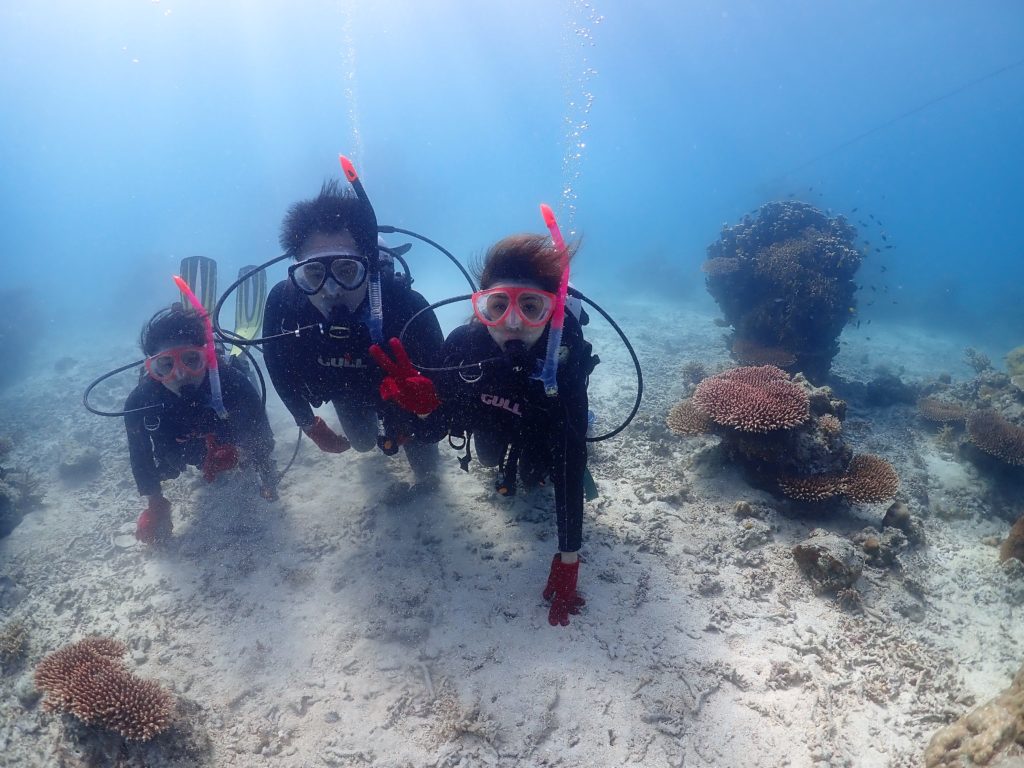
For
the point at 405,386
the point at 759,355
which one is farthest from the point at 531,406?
the point at 759,355

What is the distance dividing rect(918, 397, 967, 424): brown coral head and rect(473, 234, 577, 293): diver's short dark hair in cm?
833

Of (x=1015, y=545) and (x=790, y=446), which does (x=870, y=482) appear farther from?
(x=1015, y=545)

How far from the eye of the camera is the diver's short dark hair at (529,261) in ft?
11.0

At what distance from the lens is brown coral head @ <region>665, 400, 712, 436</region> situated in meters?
5.59

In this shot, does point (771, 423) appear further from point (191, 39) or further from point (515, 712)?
point (191, 39)

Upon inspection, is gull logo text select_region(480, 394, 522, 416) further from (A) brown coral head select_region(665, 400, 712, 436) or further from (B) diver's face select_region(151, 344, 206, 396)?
(B) diver's face select_region(151, 344, 206, 396)

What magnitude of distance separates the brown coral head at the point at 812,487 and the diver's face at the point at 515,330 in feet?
10.5

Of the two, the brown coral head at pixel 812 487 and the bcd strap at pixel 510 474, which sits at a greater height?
the bcd strap at pixel 510 474

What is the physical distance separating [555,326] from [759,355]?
25.7 feet

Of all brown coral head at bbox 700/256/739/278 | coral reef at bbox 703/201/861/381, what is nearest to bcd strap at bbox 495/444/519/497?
coral reef at bbox 703/201/861/381

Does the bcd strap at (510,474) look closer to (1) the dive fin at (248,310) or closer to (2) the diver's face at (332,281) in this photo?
(2) the diver's face at (332,281)

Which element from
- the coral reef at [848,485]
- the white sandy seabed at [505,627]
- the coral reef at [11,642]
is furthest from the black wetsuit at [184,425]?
the coral reef at [848,485]

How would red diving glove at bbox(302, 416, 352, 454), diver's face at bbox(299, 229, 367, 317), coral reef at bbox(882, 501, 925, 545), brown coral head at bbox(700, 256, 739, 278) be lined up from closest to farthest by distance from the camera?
1. diver's face at bbox(299, 229, 367, 317)
2. coral reef at bbox(882, 501, 925, 545)
3. red diving glove at bbox(302, 416, 352, 454)
4. brown coral head at bbox(700, 256, 739, 278)

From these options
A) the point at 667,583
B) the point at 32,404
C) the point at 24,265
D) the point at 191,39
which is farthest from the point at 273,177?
the point at 191,39
